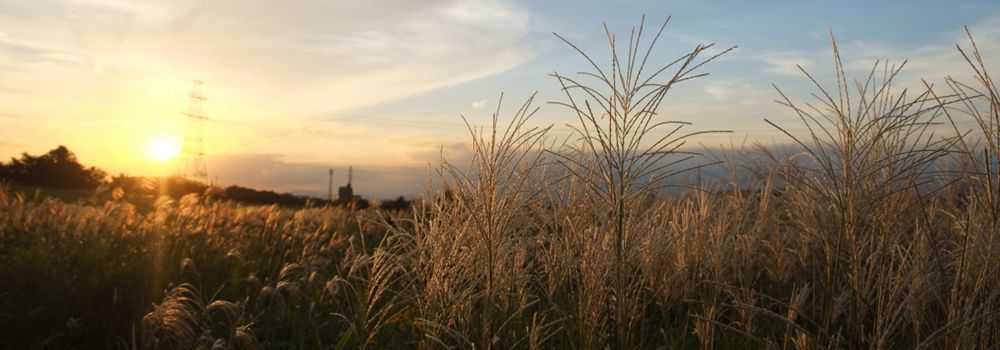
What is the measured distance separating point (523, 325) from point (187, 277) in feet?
9.59

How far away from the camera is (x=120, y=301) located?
16.8ft

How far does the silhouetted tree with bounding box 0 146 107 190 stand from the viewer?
27.8 m

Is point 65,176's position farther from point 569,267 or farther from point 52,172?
point 569,267

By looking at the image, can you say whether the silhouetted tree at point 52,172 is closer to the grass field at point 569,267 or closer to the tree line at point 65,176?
the tree line at point 65,176

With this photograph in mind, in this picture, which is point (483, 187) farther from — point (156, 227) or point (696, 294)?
point (156, 227)

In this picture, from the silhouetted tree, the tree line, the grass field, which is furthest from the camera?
the silhouetted tree

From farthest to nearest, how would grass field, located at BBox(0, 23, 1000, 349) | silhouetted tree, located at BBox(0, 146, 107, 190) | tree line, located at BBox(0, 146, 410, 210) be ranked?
Result: silhouetted tree, located at BBox(0, 146, 107, 190) < tree line, located at BBox(0, 146, 410, 210) < grass field, located at BBox(0, 23, 1000, 349)

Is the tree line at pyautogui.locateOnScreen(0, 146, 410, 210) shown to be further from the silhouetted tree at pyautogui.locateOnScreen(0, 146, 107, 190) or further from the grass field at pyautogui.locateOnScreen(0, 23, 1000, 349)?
the grass field at pyautogui.locateOnScreen(0, 23, 1000, 349)

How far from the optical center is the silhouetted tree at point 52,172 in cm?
2784

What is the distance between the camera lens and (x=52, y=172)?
28109mm

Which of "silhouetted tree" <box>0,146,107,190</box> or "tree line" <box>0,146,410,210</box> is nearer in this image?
"tree line" <box>0,146,410,210</box>

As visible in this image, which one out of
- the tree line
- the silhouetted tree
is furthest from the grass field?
the silhouetted tree

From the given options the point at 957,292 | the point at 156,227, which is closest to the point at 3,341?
the point at 156,227

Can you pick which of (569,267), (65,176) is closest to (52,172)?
(65,176)
